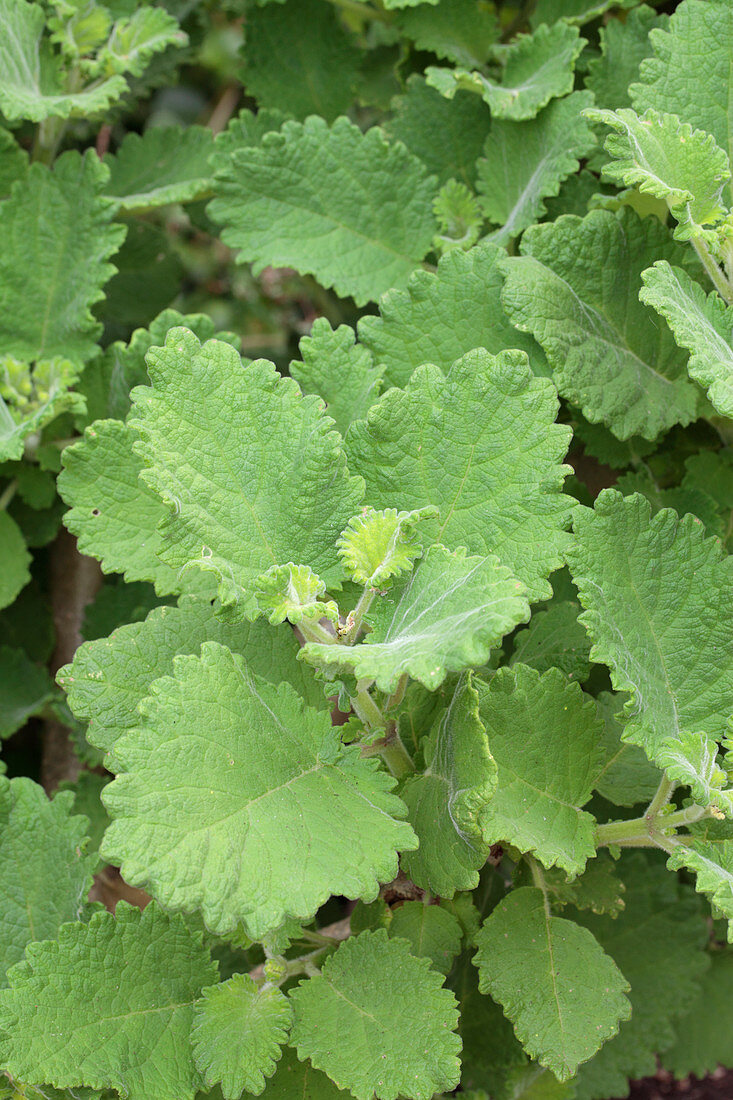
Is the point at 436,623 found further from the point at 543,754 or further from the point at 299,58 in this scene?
the point at 299,58

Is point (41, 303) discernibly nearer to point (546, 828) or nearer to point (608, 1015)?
point (546, 828)

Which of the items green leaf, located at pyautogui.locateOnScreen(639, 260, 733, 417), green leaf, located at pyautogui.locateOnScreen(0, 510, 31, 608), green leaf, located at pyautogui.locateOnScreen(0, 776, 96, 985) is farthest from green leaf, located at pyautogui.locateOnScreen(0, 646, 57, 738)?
green leaf, located at pyautogui.locateOnScreen(639, 260, 733, 417)

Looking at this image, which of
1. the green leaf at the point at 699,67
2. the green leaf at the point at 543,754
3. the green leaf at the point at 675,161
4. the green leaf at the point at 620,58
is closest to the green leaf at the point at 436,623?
the green leaf at the point at 543,754

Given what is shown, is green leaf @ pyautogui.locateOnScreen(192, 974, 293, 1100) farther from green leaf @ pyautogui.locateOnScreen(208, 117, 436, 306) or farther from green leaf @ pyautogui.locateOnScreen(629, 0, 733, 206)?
green leaf @ pyautogui.locateOnScreen(629, 0, 733, 206)

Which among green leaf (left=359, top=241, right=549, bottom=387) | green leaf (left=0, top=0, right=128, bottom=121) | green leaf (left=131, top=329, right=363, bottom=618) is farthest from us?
green leaf (left=0, top=0, right=128, bottom=121)

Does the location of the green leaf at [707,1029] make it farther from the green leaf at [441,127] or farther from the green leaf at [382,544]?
the green leaf at [441,127]
